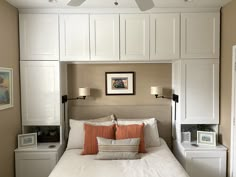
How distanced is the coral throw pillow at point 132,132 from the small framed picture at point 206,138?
2.90 feet

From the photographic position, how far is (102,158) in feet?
8.68

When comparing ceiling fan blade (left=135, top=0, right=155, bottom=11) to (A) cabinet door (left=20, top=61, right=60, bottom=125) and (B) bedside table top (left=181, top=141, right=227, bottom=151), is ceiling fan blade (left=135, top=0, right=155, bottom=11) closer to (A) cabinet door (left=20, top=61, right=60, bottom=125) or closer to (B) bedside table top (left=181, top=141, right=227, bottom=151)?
(A) cabinet door (left=20, top=61, right=60, bottom=125)

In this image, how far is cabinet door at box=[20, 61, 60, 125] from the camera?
3160 mm

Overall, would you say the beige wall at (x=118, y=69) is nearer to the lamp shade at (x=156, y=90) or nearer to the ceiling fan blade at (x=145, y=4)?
the lamp shade at (x=156, y=90)

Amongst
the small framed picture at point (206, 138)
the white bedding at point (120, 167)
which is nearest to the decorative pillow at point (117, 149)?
the white bedding at point (120, 167)

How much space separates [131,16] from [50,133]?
2088mm

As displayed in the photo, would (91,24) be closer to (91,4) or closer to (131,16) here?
(91,4)

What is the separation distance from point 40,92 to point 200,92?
2.27 m

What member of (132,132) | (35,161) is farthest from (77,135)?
(132,132)

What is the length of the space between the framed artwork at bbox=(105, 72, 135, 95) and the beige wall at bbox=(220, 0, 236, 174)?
1306mm

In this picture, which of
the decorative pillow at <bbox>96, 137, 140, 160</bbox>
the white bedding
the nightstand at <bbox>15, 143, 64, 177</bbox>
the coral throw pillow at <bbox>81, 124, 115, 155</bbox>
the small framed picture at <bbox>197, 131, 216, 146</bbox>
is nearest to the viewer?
the white bedding

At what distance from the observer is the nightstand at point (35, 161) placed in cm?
301

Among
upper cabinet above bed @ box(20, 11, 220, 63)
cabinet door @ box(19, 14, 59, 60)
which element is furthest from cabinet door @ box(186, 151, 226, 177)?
cabinet door @ box(19, 14, 59, 60)

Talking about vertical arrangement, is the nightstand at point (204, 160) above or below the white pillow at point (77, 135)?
below
